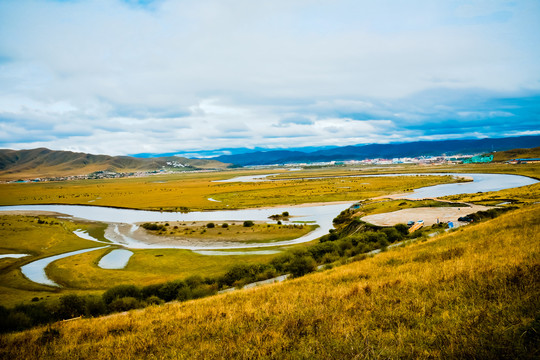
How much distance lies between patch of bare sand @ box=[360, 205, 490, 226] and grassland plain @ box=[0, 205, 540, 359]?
29.6m

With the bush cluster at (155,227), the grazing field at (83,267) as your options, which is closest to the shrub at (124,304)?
the grazing field at (83,267)

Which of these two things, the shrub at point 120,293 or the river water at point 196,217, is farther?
the river water at point 196,217

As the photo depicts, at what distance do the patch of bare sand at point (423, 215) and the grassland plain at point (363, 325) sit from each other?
97.1 ft

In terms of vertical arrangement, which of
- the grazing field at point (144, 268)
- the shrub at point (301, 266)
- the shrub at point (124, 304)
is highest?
the shrub at point (301, 266)

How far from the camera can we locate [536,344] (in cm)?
480

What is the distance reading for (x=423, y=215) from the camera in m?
43.7

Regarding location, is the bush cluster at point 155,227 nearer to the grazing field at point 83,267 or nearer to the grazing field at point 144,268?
the grazing field at point 83,267

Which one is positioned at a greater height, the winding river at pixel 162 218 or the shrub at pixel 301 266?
the shrub at pixel 301 266

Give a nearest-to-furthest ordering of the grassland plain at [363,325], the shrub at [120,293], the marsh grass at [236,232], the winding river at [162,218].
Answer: the grassland plain at [363,325] → the shrub at [120,293] → the winding river at [162,218] → the marsh grass at [236,232]

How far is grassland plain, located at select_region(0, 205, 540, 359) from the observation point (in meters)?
5.66

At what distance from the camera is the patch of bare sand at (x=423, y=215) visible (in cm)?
3981

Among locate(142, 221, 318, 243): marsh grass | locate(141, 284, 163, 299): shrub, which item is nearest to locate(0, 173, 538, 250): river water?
locate(142, 221, 318, 243): marsh grass

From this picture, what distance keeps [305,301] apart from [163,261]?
27.8 m

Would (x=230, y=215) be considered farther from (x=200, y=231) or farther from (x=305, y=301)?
(x=305, y=301)
